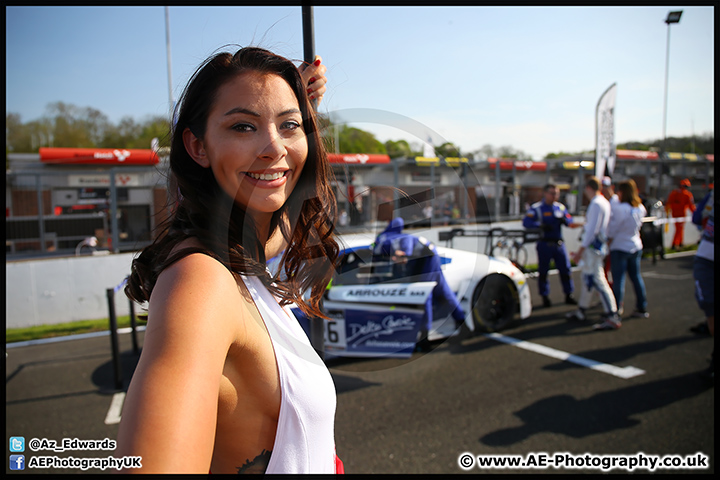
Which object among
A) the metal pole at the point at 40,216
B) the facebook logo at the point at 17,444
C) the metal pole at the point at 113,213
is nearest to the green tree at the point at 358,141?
the facebook logo at the point at 17,444

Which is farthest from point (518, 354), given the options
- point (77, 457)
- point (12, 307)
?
point (12, 307)

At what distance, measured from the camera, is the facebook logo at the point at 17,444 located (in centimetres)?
347

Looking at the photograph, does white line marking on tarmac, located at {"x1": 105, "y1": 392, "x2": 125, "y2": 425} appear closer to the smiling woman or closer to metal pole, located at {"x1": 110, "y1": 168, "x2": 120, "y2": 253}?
the smiling woman

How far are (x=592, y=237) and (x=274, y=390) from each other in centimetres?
625

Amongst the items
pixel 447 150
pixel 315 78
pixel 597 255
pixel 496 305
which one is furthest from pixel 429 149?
pixel 597 255

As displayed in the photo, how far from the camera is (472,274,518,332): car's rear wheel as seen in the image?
593 cm

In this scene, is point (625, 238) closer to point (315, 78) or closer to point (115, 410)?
point (315, 78)

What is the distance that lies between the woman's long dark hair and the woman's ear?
0.01 m

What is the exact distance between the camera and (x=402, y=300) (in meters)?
3.00

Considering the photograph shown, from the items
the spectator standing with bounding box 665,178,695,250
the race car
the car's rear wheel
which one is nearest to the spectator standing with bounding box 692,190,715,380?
the race car

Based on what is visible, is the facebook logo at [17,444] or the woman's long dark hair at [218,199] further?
the facebook logo at [17,444]

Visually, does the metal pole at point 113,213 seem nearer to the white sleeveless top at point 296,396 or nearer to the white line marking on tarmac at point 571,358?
the white line marking on tarmac at point 571,358

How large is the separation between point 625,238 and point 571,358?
2.17m

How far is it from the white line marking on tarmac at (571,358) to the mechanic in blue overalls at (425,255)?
3863mm
